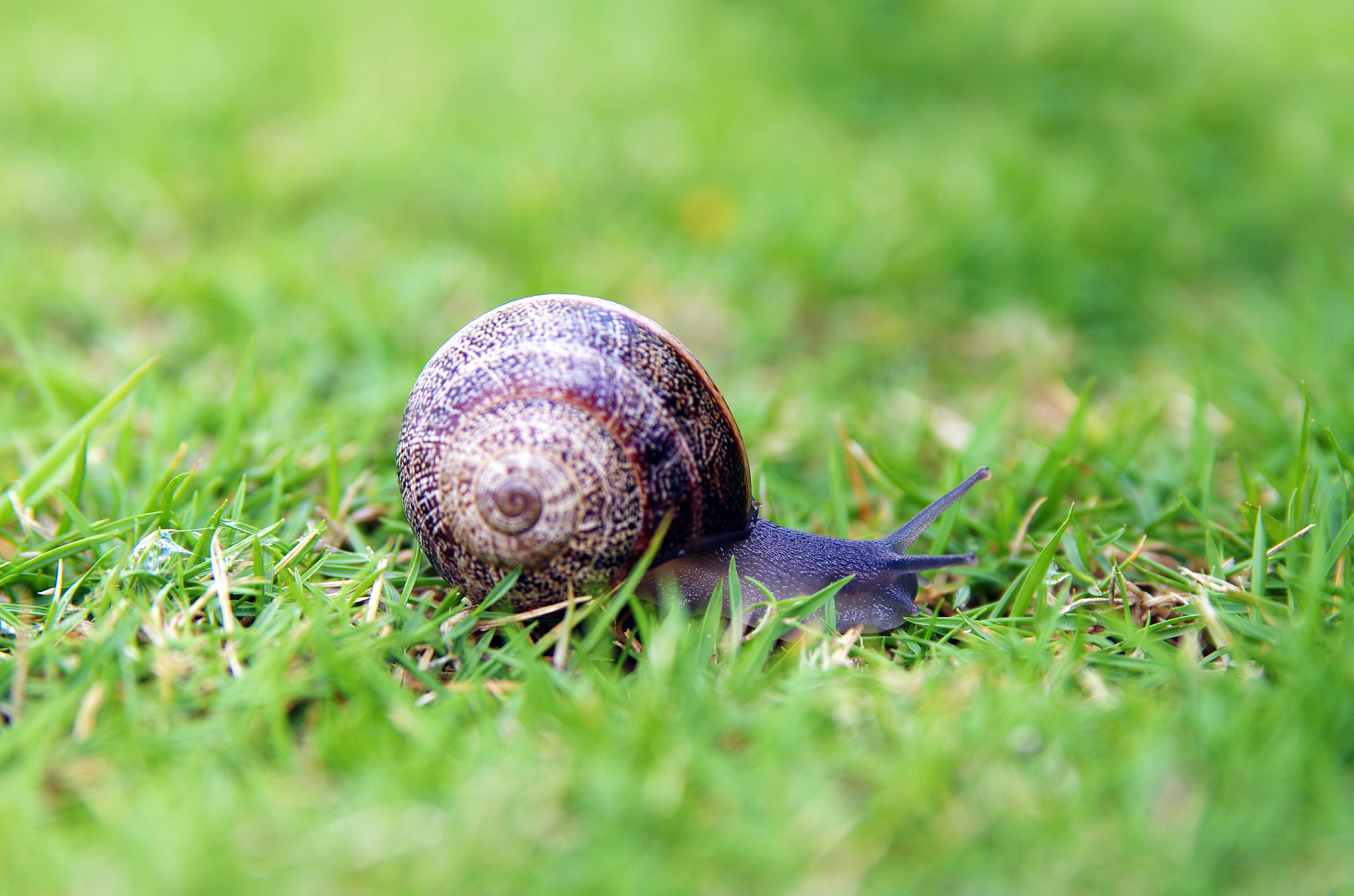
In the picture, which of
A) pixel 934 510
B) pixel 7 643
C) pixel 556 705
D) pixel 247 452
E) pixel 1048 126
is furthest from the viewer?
pixel 1048 126

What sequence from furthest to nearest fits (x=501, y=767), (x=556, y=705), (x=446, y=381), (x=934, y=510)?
(x=934, y=510) → (x=446, y=381) → (x=556, y=705) → (x=501, y=767)

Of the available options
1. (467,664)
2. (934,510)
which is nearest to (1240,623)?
(934,510)

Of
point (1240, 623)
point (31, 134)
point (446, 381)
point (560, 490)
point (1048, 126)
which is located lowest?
point (1240, 623)

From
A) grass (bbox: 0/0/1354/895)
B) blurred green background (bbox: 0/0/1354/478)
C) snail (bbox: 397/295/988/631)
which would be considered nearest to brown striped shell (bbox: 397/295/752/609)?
snail (bbox: 397/295/988/631)

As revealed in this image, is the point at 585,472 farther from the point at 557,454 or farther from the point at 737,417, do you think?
the point at 737,417

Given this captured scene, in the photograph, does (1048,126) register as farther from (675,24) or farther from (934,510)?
(934,510)

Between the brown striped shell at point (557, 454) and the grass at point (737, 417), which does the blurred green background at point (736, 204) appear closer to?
the grass at point (737, 417)

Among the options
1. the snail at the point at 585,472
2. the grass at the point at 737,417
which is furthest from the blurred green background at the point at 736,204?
the snail at the point at 585,472
